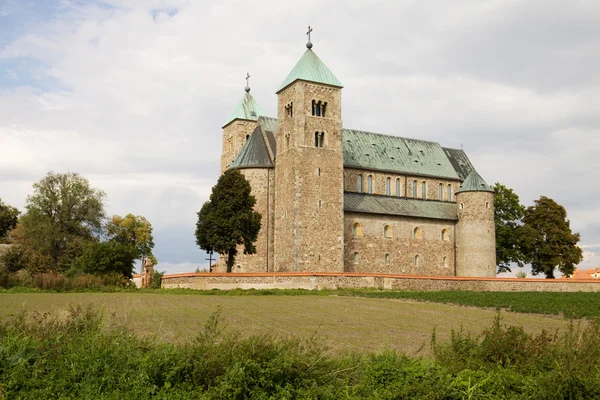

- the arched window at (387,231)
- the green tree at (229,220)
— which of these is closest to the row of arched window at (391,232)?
the arched window at (387,231)

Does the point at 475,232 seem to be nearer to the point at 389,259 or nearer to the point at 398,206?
the point at 398,206

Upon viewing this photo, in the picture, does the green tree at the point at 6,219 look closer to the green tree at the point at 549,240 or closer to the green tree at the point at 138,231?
the green tree at the point at 138,231

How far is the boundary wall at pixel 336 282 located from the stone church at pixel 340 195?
5847 millimetres

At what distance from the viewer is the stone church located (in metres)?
51.5

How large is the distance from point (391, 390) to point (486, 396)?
161 centimetres

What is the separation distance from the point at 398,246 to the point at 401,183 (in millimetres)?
8044

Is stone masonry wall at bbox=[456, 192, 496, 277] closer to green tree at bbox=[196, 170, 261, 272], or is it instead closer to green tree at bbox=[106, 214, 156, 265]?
green tree at bbox=[196, 170, 261, 272]

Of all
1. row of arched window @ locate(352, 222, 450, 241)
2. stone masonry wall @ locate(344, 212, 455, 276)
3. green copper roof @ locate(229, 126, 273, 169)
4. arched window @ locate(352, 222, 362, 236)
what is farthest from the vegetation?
row of arched window @ locate(352, 222, 450, 241)

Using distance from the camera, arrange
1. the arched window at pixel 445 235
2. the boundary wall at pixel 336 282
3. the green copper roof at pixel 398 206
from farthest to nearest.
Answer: the arched window at pixel 445 235
the green copper roof at pixel 398 206
the boundary wall at pixel 336 282

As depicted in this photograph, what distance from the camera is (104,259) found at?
49.9 m

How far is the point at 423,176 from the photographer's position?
64188 millimetres

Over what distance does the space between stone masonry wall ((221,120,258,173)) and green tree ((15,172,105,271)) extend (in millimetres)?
15310

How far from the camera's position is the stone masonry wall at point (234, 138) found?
62844 mm

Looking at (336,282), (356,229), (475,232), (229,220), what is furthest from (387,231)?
(229,220)
